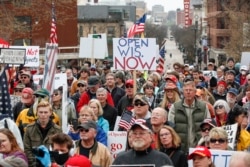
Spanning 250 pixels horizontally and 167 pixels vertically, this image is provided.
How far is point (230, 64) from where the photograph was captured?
73.2 feet

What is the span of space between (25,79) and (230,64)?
8893 millimetres

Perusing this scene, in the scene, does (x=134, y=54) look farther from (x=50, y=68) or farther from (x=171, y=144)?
(x=171, y=144)

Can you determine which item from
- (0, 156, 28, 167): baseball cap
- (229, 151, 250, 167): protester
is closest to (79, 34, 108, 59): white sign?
(0, 156, 28, 167): baseball cap

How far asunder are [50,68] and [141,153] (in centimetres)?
522

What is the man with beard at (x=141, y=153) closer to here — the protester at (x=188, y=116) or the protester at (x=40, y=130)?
the protester at (x=40, y=130)

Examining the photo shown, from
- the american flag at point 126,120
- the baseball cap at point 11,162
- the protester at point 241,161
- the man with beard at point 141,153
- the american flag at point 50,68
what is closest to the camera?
the protester at point 241,161

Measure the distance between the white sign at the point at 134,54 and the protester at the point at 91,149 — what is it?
480 centimetres

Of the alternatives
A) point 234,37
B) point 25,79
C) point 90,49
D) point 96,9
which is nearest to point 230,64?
point 90,49

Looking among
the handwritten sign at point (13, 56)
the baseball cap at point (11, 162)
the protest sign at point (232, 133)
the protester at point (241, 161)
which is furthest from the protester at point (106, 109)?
the protester at point (241, 161)

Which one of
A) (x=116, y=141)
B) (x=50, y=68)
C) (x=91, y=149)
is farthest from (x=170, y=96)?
(x=91, y=149)

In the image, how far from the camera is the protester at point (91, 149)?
331 inches

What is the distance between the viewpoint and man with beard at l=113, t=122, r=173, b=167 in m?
7.37

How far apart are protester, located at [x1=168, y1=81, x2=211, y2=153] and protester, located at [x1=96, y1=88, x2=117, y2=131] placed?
1.72m

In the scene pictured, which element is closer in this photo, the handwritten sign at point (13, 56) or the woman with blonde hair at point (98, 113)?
the woman with blonde hair at point (98, 113)
